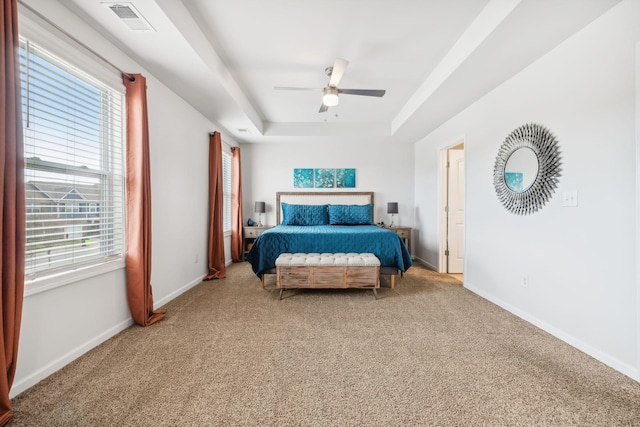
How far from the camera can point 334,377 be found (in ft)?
5.18

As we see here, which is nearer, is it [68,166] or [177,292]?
[68,166]

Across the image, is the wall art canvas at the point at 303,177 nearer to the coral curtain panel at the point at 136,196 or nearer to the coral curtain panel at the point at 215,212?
the coral curtain panel at the point at 215,212

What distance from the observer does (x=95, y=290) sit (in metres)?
1.94

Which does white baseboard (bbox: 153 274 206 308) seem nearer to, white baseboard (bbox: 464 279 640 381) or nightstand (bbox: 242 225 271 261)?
nightstand (bbox: 242 225 271 261)

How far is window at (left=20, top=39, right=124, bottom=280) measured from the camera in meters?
1.54

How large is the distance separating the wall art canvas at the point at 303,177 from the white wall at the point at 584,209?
3286mm

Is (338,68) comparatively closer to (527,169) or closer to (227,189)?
(527,169)

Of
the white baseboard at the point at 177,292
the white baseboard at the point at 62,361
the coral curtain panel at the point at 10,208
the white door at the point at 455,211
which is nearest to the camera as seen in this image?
the coral curtain panel at the point at 10,208

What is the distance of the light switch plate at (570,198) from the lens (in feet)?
6.41

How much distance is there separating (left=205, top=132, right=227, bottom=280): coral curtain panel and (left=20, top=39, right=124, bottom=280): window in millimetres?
1588

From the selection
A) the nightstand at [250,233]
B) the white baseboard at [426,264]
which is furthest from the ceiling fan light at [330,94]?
the white baseboard at [426,264]

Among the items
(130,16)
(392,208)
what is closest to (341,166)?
(392,208)

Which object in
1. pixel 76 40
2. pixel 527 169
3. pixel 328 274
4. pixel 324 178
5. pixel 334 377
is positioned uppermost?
pixel 76 40

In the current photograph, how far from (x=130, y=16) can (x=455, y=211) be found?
442 centimetres
